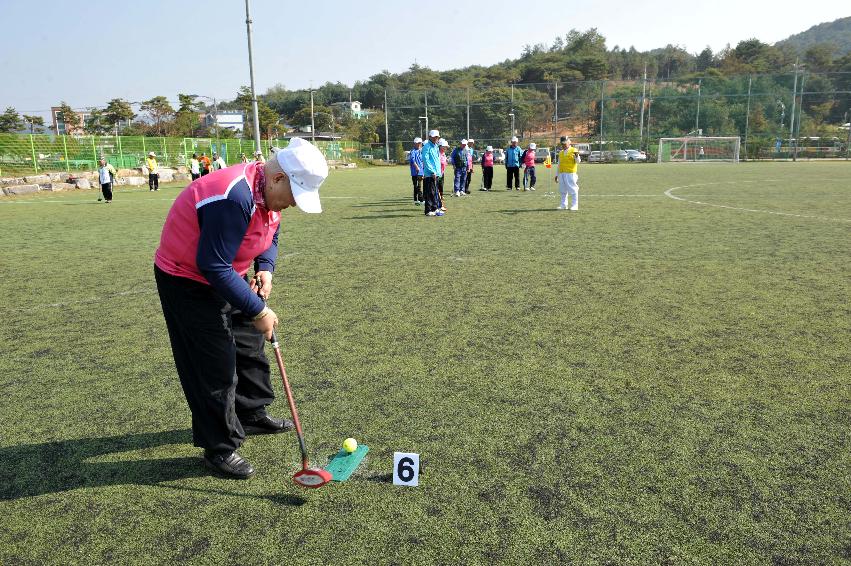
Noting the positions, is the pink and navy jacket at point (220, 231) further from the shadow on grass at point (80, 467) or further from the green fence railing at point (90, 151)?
the green fence railing at point (90, 151)

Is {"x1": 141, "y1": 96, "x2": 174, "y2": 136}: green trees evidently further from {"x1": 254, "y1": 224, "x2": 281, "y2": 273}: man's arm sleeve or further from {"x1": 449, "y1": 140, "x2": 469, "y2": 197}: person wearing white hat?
{"x1": 254, "y1": 224, "x2": 281, "y2": 273}: man's arm sleeve

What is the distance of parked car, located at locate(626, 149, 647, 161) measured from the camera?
5100 centimetres

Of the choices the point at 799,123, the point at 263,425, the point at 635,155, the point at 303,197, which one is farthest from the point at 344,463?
the point at 799,123

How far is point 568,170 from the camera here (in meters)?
15.0

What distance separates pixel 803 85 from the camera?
1939 inches

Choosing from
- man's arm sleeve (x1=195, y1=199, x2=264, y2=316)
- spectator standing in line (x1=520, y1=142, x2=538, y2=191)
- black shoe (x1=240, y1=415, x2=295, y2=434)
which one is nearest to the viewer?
man's arm sleeve (x1=195, y1=199, x2=264, y2=316)

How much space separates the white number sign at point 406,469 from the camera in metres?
3.23

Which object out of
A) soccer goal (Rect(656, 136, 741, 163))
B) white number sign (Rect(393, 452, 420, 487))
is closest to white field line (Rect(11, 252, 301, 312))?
white number sign (Rect(393, 452, 420, 487))

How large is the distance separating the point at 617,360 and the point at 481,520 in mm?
2462

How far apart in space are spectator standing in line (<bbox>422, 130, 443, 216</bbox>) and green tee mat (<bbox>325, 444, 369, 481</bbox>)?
11728 millimetres

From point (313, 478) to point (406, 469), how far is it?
0.49 m

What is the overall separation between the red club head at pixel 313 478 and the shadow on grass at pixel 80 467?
0.65 m

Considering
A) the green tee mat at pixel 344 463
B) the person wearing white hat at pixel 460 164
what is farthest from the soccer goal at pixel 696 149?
the green tee mat at pixel 344 463

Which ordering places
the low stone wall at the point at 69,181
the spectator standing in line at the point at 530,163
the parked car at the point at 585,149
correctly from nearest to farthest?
the spectator standing in line at the point at 530,163 → the low stone wall at the point at 69,181 → the parked car at the point at 585,149
